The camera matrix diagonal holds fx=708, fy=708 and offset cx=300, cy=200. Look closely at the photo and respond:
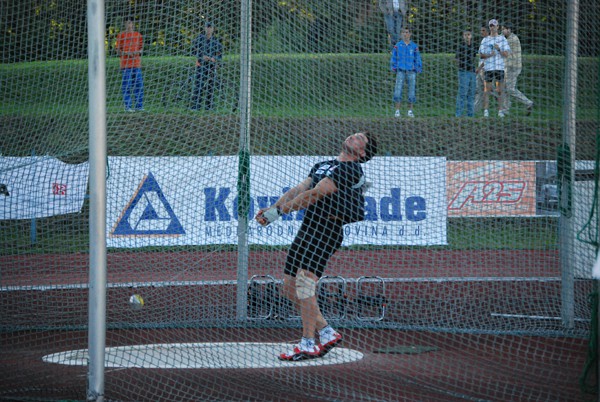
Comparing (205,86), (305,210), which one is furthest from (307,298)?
(205,86)

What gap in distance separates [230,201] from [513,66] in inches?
180

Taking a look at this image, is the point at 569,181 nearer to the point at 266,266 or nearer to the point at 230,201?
the point at 230,201

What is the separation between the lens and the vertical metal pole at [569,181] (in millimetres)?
6547

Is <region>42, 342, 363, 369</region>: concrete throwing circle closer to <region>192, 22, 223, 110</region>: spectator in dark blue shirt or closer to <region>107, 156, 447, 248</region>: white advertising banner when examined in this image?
<region>107, 156, 447, 248</region>: white advertising banner

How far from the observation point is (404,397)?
5.14 meters

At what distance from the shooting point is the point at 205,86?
7.48 metres

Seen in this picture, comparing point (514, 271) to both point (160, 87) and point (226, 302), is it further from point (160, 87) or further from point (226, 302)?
point (160, 87)

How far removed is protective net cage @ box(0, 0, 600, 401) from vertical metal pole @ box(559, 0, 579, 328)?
3 centimetres

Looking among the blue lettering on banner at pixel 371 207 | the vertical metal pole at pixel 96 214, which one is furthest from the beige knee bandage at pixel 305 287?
the blue lettering on banner at pixel 371 207

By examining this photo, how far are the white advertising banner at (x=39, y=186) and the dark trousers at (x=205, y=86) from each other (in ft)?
5.43

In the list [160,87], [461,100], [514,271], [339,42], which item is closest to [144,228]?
[160,87]

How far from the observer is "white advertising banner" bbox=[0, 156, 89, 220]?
24.5 feet

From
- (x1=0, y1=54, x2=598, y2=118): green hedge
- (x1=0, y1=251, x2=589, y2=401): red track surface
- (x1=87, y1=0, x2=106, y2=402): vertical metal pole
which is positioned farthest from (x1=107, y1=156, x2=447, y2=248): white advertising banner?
(x1=87, y1=0, x2=106, y2=402): vertical metal pole

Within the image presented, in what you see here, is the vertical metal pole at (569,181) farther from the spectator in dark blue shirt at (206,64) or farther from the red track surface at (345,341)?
the spectator in dark blue shirt at (206,64)
